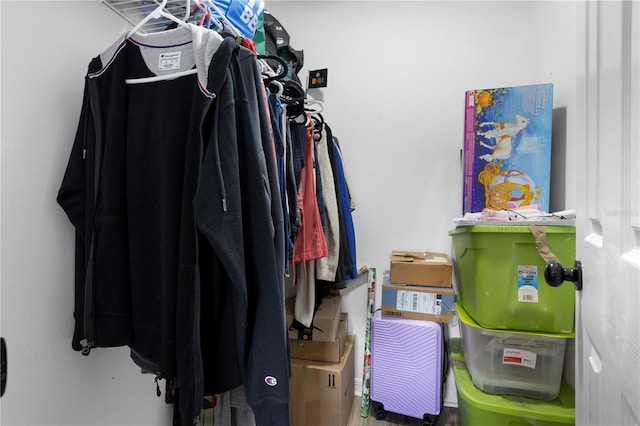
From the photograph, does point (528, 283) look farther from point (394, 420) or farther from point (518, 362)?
point (394, 420)

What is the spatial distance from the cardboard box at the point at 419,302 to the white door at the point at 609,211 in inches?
37.3

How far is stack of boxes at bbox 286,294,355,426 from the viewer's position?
1651 millimetres

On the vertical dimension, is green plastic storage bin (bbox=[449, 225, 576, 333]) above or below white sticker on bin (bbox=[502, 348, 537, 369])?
above

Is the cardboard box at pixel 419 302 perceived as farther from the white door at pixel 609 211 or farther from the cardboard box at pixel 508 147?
the white door at pixel 609 211

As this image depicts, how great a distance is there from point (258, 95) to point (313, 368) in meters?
1.45

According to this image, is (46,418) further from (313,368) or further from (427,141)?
(427,141)

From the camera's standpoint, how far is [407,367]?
165 centimetres

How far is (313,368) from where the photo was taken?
5.49ft

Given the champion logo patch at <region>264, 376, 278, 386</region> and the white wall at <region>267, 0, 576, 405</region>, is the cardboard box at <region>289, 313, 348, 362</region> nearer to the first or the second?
the white wall at <region>267, 0, 576, 405</region>

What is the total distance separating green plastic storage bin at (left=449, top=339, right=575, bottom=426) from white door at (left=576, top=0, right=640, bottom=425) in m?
0.60

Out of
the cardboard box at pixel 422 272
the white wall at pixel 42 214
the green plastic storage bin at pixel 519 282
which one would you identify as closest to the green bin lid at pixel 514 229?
the green plastic storage bin at pixel 519 282

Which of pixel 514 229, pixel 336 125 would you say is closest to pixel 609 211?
pixel 514 229

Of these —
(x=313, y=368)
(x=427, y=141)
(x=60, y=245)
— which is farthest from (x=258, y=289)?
(x=427, y=141)

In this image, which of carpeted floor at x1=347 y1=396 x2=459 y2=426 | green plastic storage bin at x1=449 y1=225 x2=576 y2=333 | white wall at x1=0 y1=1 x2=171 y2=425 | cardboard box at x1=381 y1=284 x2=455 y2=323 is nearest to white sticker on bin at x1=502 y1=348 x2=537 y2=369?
green plastic storage bin at x1=449 y1=225 x2=576 y2=333
